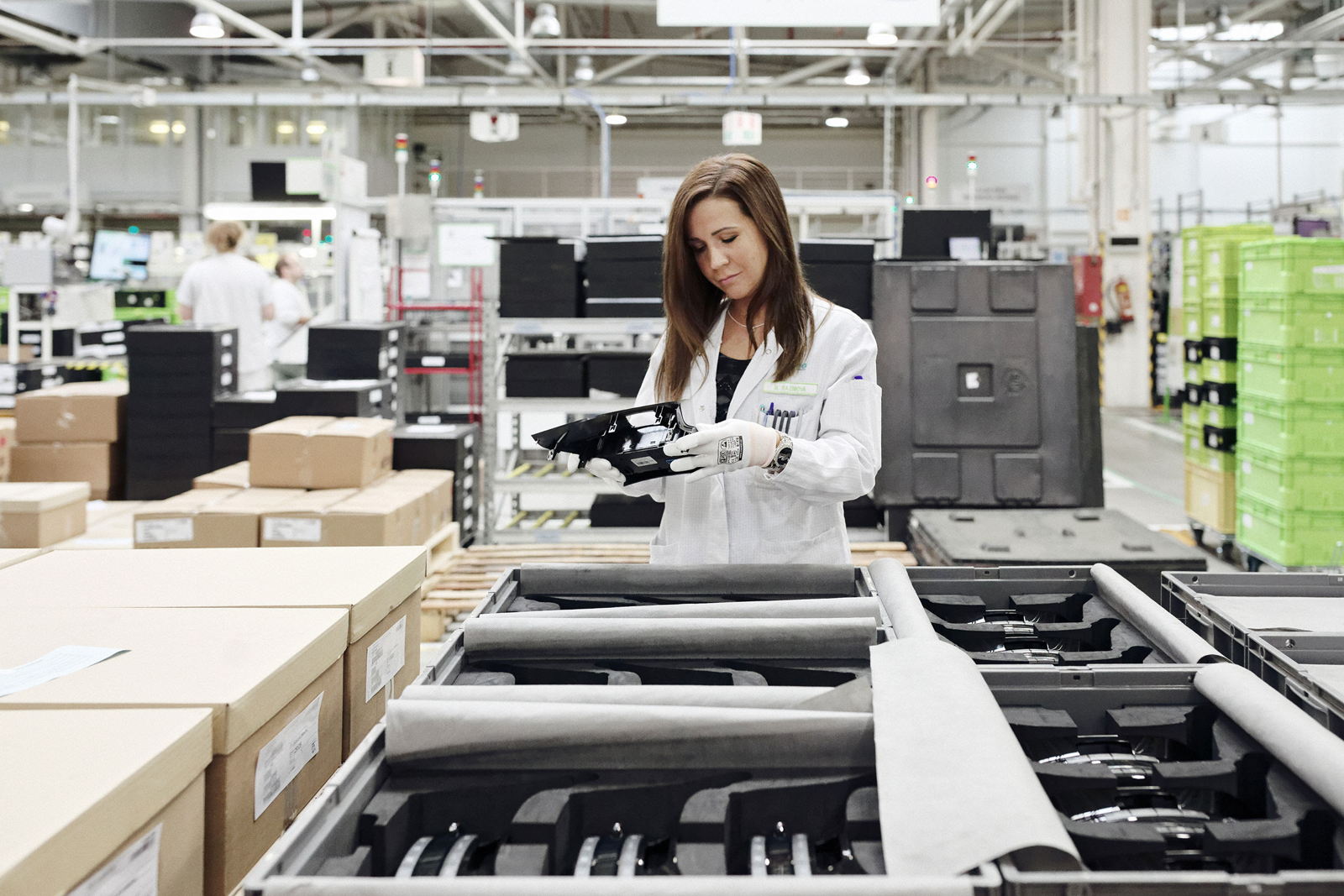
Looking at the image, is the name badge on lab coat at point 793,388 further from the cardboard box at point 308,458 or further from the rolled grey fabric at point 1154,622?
the cardboard box at point 308,458

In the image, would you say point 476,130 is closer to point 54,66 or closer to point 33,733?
point 54,66

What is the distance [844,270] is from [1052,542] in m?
2.09

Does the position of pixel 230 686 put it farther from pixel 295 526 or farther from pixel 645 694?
pixel 295 526

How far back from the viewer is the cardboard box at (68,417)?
5.91 m

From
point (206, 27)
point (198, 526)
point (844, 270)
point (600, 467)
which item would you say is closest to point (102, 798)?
point (600, 467)

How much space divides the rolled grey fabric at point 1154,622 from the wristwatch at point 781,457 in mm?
488

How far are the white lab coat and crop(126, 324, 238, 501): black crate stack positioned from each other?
14.6 ft

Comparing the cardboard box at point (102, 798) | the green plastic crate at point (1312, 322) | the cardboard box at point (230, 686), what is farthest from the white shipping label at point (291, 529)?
the green plastic crate at point (1312, 322)

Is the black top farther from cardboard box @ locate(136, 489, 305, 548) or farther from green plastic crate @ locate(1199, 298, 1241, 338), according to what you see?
green plastic crate @ locate(1199, 298, 1241, 338)

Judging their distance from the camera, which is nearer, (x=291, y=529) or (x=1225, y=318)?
(x=291, y=529)

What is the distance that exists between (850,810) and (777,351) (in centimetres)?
117

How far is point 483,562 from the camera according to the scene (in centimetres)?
496

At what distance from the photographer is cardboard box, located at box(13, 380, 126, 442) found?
5914mm

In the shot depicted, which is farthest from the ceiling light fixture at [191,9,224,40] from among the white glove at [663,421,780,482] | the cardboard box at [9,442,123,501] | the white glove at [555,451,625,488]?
the white glove at [663,421,780,482]
